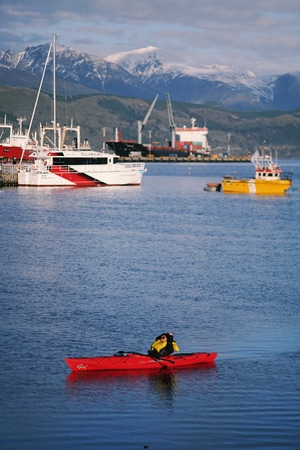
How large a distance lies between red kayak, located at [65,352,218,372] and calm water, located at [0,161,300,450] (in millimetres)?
376

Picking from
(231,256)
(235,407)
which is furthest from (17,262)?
(235,407)

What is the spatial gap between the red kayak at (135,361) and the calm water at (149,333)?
376mm

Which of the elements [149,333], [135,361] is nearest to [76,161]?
[149,333]

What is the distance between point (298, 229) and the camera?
268 feet

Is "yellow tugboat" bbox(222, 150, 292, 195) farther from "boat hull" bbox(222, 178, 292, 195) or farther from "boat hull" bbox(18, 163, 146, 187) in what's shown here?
"boat hull" bbox(18, 163, 146, 187)

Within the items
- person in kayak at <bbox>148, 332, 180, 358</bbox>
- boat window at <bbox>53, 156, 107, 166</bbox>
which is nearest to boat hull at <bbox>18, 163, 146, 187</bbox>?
boat window at <bbox>53, 156, 107, 166</bbox>

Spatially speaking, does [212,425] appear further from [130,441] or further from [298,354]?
[298,354]

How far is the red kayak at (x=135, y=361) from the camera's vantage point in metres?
28.5

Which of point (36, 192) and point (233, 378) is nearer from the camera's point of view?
point (233, 378)

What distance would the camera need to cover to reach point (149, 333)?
34469 millimetres

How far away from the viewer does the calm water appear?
945 inches

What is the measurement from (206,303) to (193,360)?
11.7 m

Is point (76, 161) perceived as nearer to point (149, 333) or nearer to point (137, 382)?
point (149, 333)

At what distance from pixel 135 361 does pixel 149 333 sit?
5.48 metres
